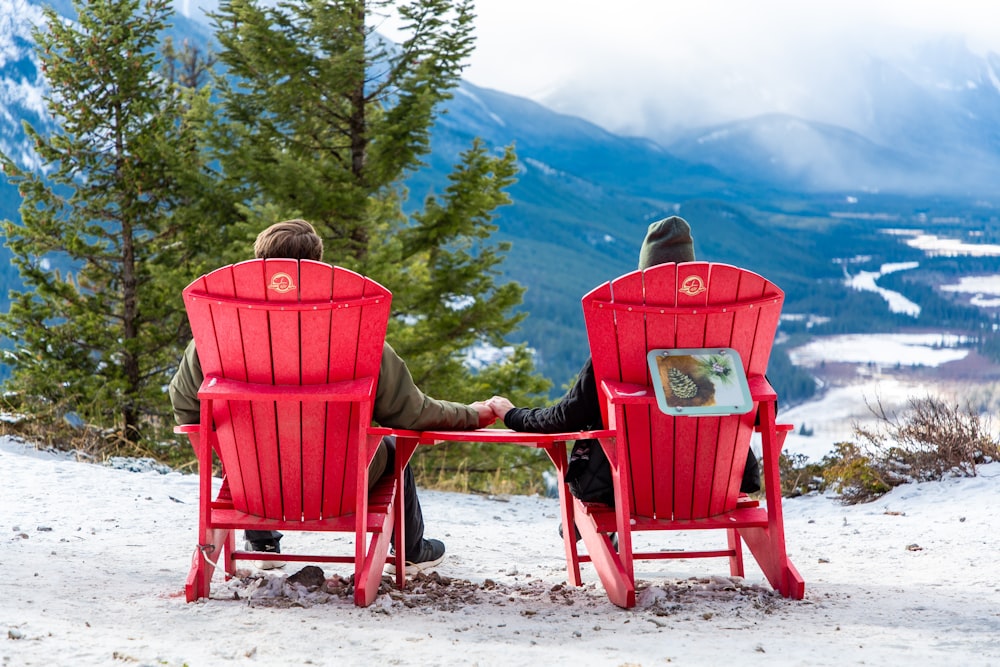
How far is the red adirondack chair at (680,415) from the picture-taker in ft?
11.5

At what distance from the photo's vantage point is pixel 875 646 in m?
2.96

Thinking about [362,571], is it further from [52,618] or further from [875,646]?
[875,646]

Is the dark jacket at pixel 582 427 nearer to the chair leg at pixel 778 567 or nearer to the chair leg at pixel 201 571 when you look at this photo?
the chair leg at pixel 778 567

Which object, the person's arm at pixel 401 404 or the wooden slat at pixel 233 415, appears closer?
the wooden slat at pixel 233 415

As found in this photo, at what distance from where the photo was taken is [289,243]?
3631 millimetres

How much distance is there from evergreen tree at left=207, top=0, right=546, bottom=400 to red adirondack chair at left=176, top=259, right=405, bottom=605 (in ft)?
25.3

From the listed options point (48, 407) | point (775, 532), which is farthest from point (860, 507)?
point (48, 407)

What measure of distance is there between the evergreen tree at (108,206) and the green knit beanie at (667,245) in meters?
10.5

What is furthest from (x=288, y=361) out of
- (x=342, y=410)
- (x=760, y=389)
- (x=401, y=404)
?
(x=760, y=389)

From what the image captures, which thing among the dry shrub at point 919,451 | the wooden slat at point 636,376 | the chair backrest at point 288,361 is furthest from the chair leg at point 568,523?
the dry shrub at point 919,451

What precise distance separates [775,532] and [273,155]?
32.5 ft

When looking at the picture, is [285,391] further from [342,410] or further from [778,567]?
[778,567]

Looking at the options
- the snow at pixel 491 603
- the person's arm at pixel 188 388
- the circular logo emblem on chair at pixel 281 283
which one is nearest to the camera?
the snow at pixel 491 603

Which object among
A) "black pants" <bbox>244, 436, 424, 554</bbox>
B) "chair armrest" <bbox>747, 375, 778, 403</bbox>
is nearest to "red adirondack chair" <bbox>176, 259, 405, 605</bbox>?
"black pants" <bbox>244, 436, 424, 554</bbox>
